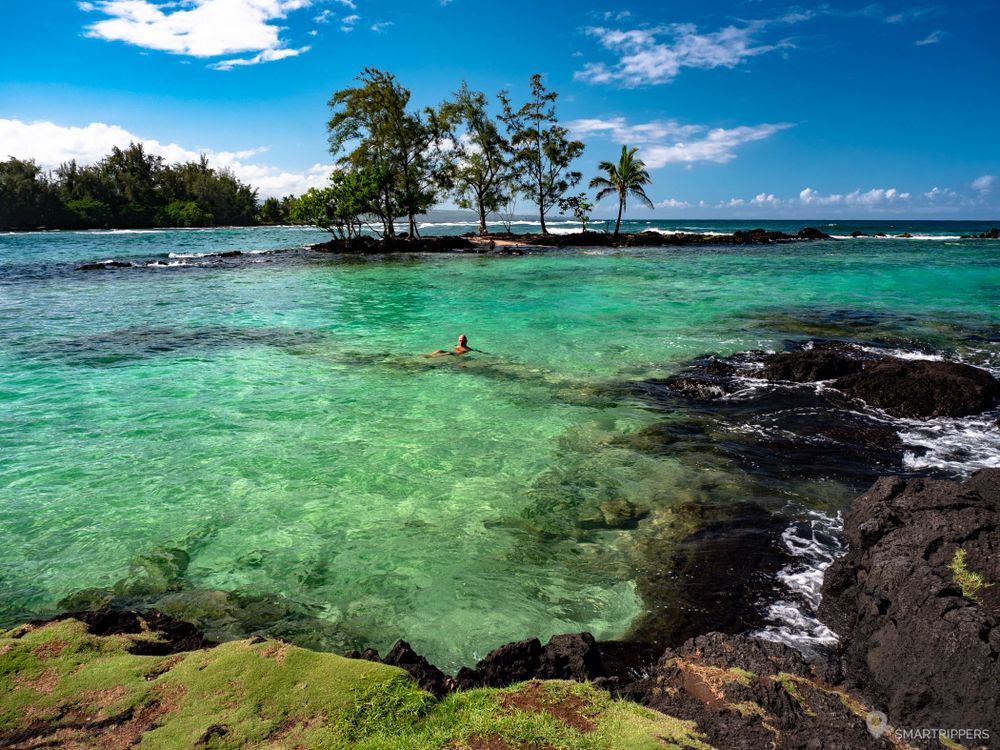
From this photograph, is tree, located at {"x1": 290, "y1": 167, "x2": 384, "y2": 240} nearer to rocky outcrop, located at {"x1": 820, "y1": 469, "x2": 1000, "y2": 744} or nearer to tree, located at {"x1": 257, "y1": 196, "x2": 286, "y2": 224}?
rocky outcrop, located at {"x1": 820, "y1": 469, "x2": 1000, "y2": 744}

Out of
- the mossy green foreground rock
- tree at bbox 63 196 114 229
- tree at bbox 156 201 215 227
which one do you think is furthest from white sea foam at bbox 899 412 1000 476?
tree at bbox 63 196 114 229

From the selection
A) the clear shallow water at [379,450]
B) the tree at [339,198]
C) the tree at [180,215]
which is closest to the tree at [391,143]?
the tree at [339,198]

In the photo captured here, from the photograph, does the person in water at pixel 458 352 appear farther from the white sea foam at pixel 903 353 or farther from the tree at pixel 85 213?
the tree at pixel 85 213

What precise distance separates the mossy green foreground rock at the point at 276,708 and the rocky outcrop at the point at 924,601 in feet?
5.77

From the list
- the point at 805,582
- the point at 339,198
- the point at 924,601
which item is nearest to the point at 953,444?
the point at 805,582

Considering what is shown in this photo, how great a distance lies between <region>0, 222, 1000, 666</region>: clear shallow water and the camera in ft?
19.2

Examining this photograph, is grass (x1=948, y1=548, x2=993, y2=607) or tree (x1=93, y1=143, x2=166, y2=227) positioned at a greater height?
tree (x1=93, y1=143, x2=166, y2=227)

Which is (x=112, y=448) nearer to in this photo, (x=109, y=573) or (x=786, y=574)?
(x=109, y=573)

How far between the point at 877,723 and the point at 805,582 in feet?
7.05

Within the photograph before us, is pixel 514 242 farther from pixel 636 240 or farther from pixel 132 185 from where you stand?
pixel 132 185

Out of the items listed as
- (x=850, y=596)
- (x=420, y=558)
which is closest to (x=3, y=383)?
(x=420, y=558)

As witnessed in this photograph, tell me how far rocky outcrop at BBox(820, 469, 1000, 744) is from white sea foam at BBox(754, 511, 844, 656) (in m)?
0.15

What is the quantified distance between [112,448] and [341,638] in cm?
653

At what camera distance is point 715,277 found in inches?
1246
